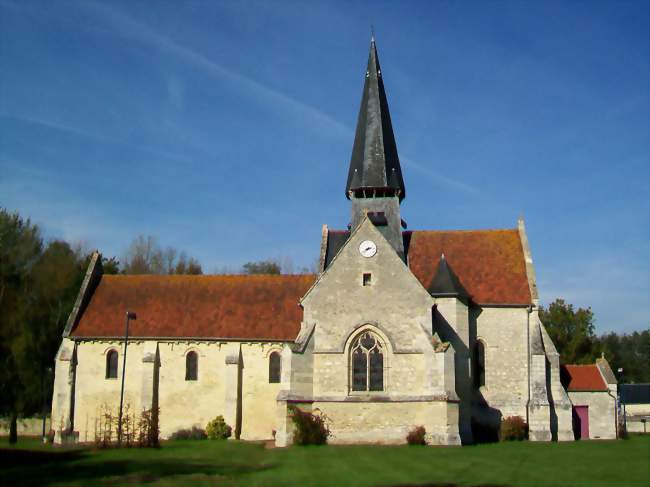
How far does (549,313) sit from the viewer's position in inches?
2079

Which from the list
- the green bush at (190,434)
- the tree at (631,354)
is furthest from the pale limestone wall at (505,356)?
the tree at (631,354)

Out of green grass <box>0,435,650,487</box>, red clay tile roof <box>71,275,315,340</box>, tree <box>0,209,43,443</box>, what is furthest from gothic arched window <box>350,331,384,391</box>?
tree <box>0,209,43,443</box>

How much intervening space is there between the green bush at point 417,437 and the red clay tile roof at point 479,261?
714 centimetres

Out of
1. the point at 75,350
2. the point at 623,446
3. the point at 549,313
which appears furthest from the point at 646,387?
the point at 75,350

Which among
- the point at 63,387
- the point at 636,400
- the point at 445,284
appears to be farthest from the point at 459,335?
the point at 636,400

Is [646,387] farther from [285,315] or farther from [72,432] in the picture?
[72,432]

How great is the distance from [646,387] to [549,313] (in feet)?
41.7

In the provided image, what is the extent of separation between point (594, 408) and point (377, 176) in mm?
15040

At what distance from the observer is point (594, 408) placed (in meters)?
33.7

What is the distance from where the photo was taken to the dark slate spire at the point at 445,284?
30656 millimetres

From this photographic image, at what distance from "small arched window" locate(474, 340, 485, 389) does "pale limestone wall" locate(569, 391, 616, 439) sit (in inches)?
221

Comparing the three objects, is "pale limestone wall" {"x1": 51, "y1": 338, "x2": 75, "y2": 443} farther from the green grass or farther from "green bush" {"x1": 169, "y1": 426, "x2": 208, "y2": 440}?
the green grass

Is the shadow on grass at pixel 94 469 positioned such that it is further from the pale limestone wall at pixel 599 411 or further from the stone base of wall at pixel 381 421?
the pale limestone wall at pixel 599 411

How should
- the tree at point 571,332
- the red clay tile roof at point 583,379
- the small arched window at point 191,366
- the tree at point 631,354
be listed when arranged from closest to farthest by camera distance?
the small arched window at point 191,366
the red clay tile roof at point 583,379
the tree at point 571,332
the tree at point 631,354
